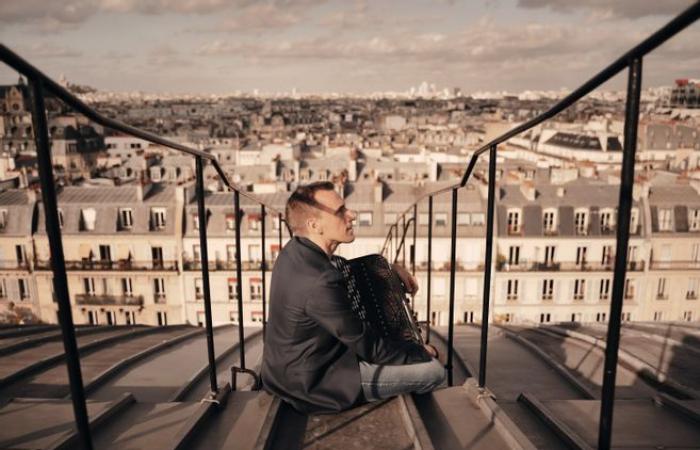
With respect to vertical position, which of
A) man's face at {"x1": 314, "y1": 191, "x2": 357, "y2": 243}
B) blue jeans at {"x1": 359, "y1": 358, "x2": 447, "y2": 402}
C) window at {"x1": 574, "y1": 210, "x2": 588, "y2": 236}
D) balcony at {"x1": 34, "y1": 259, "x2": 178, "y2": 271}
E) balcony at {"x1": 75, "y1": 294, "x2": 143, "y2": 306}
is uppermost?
man's face at {"x1": 314, "y1": 191, "x2": 357, "y2": 243}

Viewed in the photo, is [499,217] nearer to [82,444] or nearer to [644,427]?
[644,427]

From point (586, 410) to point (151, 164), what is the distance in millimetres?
51021

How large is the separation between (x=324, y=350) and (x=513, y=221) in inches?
908

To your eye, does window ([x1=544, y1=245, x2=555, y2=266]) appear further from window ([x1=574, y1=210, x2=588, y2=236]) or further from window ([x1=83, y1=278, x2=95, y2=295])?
window ([x1=83, y1=278, x2=95, y2=295])

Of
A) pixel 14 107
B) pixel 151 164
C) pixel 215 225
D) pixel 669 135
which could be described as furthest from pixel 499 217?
pixel 14 107

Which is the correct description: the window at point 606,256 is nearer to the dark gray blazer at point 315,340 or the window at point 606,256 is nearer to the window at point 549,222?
the window at point 549,222

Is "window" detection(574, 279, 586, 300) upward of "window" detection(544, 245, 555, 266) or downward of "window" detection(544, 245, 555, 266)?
downward

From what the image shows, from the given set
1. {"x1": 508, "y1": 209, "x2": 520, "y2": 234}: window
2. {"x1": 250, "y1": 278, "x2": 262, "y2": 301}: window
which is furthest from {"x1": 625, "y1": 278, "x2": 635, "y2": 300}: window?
{"x1": 250, "y1": 278, "x2": 262, "y2": 301}: window

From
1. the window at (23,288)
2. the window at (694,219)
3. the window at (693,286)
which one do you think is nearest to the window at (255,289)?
the window at (23,288)

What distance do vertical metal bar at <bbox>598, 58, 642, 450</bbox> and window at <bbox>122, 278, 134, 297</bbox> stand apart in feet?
84.3

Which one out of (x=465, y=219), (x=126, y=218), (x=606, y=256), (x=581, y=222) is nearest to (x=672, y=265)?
(x=606, y=256)

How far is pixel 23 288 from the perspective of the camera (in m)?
25.4

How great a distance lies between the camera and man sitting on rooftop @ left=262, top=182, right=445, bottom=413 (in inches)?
112

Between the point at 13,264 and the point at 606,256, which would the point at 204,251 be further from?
the point at 13,264
